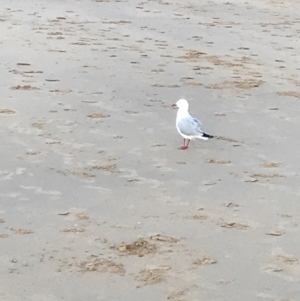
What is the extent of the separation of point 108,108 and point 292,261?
3.37 meters

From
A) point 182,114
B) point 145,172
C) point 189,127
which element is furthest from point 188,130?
point 145,172

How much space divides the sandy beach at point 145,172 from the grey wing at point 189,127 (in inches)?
6.4

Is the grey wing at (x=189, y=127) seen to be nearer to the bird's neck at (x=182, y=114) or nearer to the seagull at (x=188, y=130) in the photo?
the seagull at (x=188, y=130)

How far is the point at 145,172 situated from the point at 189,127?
74 cm

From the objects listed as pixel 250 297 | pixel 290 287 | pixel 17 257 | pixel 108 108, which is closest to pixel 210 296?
pixel 250 297

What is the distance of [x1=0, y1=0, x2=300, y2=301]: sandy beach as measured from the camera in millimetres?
3607

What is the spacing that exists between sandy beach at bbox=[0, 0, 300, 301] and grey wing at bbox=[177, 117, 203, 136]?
0.53ft

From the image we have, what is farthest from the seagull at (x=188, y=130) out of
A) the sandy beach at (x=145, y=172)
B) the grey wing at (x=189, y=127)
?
the sandy beach at (x=145, y=172)

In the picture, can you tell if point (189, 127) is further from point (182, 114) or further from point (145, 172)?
point (145, 172)

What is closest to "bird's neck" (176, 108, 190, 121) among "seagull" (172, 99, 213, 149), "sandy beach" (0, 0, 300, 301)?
"seagull" (172, 99, 213, 149)

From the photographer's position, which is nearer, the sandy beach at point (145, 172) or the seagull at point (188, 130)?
the sandy beach at point (145, 172)

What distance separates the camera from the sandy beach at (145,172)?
361 cm

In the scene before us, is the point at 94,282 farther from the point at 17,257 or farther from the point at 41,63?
the point at 41,63

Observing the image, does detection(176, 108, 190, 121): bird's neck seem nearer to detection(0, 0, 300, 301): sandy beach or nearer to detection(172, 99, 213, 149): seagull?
detection(172, 99, 213, 149): seagull
